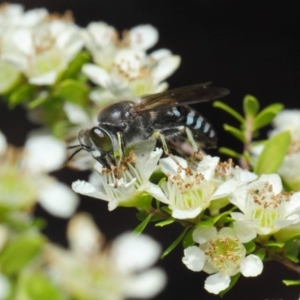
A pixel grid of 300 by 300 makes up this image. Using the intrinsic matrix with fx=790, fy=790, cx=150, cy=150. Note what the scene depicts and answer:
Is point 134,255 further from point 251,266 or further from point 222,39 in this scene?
point 222,39

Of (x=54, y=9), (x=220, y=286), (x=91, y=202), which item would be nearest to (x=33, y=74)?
(x=220, y=286)

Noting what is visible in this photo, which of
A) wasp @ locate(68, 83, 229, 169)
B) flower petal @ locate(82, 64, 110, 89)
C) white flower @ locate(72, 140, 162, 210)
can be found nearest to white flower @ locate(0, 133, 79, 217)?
flower petal @ locate(82, 64, 110, 89)

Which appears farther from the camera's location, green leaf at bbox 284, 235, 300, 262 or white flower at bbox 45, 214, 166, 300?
white flower at bbox 45, 214, 166, 300

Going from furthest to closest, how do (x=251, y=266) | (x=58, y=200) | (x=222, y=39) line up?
(x=222, y=39) → (x=58, y=200) → (x=251, y=266)

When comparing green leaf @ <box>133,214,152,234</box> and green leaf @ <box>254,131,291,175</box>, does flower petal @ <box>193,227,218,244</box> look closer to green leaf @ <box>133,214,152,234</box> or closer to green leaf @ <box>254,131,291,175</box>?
green leaf @ <box>133,214,152,234</box>

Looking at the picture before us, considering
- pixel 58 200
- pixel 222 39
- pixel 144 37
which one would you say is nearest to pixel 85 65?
pixel 144 37

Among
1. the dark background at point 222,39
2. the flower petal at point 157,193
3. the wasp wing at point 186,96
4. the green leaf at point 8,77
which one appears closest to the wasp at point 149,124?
the wasp wing at point 186,96
